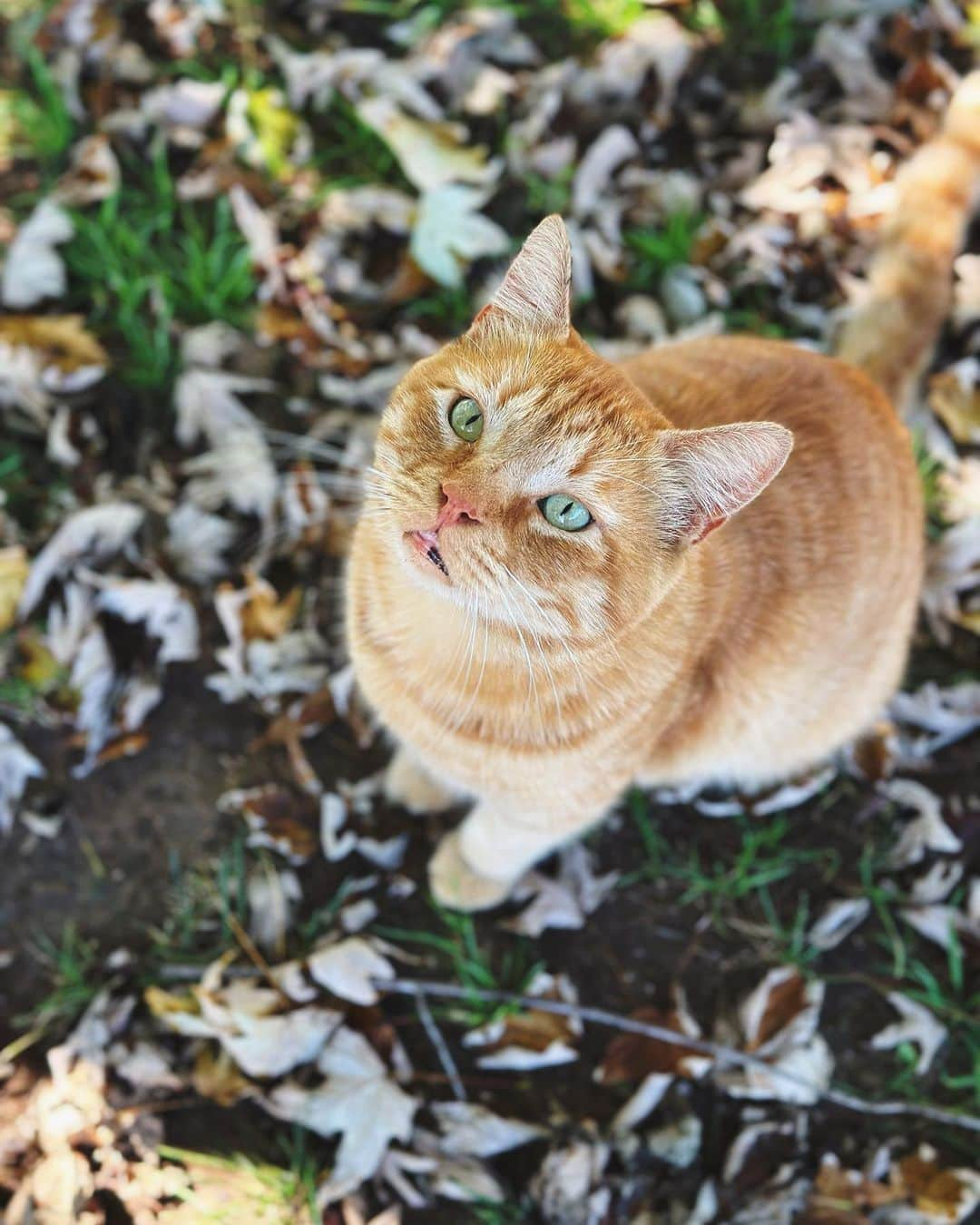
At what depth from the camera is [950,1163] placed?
2.33m

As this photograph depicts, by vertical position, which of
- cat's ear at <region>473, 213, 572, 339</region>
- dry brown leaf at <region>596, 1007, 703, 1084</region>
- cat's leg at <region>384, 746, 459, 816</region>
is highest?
cat's ear at <region>473, 213, 572, 339</region>

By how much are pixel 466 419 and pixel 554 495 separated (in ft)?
0.75

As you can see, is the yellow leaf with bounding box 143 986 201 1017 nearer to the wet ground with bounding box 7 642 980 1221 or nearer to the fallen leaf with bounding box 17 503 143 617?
the wet ground with bounding box 7 642 980 1221

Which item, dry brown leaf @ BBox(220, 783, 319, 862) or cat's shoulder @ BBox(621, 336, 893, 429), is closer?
cat's shoulder @ BBox(621, 336, 893, 429)

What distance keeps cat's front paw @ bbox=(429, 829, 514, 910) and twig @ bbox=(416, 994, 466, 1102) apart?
0.25 metres

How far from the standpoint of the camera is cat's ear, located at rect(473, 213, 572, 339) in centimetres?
162

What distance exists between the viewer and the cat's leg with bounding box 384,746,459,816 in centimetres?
253

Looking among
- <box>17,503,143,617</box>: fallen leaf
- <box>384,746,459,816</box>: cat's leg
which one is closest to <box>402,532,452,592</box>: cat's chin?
<box>384,746,459,816</box>: cat's leg

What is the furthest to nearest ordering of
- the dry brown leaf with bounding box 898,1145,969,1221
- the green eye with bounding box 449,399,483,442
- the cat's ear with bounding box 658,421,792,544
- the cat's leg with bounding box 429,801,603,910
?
the dry brown leaf with bounding box 898,1145,969,1221 → the cat's leg with bounding box 429,801,603,910 → the green eye with bounding box 449,399,483,442 → the cat's ear with bounding box 658,421,792,544

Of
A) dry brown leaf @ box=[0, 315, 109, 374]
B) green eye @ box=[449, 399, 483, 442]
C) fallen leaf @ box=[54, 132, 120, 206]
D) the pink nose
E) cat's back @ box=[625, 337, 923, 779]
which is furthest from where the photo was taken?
fallen leaf @ box=[54, 132, 120, 206]

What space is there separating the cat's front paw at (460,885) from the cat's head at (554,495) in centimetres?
107

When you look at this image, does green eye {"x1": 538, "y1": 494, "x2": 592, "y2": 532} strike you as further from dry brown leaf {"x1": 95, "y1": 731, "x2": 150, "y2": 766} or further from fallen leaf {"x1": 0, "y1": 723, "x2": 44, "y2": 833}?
fallen leaf {"x1": 0, "y1": 723, "x2": 44, "y2": 833}

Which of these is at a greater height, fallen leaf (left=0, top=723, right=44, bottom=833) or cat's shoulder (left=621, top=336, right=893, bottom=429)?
cat's shoulder (left=621, top=336, right=893, bottom=429)

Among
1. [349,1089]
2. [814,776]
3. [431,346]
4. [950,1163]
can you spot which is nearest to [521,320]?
[431,346]
